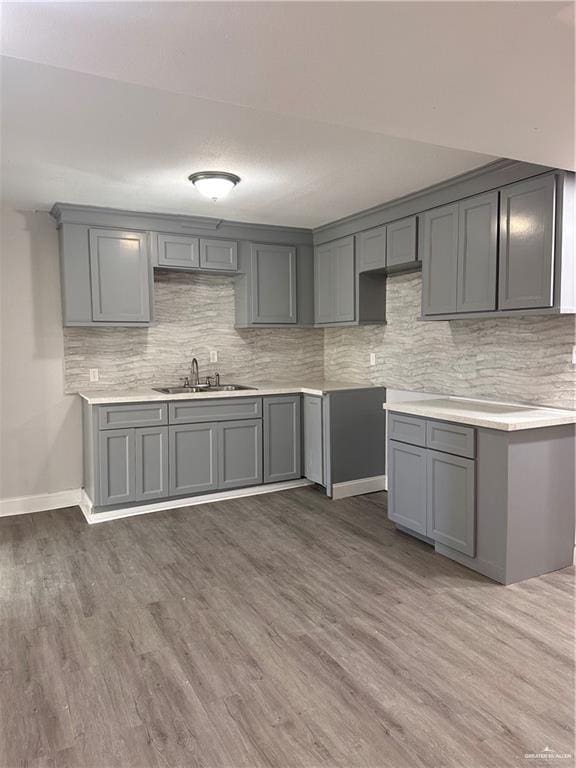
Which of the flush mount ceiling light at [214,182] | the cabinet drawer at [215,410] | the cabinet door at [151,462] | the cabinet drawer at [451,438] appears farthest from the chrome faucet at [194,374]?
the cabinet drawer at [451,438]

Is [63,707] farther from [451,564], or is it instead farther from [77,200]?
[77,200]

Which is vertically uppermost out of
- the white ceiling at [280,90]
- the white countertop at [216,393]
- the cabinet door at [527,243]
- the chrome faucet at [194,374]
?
the white ceiling at [280,90]

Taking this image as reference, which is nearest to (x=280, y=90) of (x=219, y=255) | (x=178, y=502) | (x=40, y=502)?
(x=219, y=255)

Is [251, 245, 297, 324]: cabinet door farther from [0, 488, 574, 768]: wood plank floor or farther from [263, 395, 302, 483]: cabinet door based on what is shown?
[0, 488, 574, 768]: wood plank floor

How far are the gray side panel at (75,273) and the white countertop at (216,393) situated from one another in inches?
25.3

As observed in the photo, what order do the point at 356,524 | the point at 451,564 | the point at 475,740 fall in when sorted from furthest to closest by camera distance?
the point at 356,524 < the point at 451,564 < the point at 475,740

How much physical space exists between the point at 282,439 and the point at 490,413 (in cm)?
202

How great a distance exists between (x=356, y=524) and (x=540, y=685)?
6.23 ft

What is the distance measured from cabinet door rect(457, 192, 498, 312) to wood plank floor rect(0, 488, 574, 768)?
164cm

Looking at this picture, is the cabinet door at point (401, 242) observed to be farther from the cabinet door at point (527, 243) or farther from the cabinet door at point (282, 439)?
the cabinet door at point (282, 439)

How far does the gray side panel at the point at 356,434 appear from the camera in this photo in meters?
4.48

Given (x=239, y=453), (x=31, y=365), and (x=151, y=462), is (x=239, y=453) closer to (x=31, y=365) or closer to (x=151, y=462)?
(x=151, y=462)

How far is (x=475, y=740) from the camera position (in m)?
1.83

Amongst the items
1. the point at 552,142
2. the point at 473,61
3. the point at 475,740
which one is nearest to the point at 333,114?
the point at 473,61
